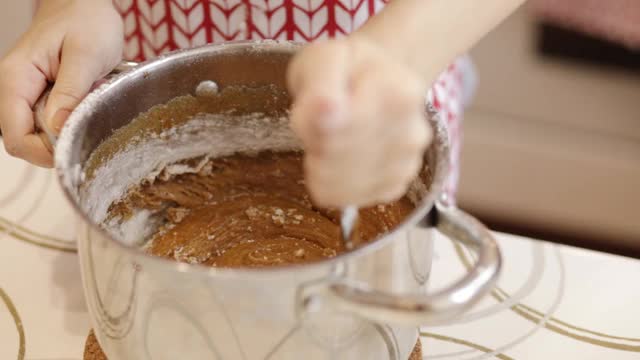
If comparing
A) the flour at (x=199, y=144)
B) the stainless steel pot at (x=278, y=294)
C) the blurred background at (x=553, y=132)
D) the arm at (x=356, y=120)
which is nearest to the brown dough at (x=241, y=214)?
the flour at (x=199, y=144)

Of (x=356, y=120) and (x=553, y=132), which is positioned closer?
(x=356, y=120)

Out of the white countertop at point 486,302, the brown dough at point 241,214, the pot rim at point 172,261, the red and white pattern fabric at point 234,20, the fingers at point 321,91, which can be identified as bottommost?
the white countertop at point 486,302

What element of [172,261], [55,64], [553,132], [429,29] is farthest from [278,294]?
[553,132]

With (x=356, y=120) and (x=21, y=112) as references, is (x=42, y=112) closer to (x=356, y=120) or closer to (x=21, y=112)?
(x=21, y=112)

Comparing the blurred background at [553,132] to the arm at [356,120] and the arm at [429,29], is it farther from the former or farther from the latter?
the arm at [356,120]

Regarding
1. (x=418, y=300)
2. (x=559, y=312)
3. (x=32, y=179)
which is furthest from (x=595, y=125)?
(x=418, y=300)

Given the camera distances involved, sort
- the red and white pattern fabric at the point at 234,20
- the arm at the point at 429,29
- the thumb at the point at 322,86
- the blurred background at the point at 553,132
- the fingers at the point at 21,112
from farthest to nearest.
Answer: the blurred background at the point at 553,132 < the red and white pattern fabric at the point at 234,20 < the fingers at the point at 21,112 < the arm at the point at 429,29 < the thumb at the point at 322,86

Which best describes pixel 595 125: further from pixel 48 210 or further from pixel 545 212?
pixel 48 210
